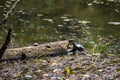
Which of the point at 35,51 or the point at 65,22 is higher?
the point at 35,51

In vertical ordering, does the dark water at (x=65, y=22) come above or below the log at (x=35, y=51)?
below

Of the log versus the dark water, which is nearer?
the log

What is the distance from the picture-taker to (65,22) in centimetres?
838

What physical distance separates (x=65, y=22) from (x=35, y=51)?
2.48 metres

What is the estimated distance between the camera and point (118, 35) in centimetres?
741

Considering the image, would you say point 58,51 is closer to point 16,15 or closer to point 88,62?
point 88,62

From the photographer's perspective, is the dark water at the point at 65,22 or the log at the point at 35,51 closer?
the log at the point at 35,51

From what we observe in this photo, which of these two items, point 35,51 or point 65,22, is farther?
point 65,22

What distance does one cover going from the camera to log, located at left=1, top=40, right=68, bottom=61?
5.88m

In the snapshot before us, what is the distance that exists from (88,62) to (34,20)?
2.79m

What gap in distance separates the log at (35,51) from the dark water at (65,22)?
0.58 meters

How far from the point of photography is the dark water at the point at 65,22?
7.12 m

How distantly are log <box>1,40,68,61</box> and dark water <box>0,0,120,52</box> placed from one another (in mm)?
577

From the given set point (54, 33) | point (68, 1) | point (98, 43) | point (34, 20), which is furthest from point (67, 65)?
point (68, 1)
